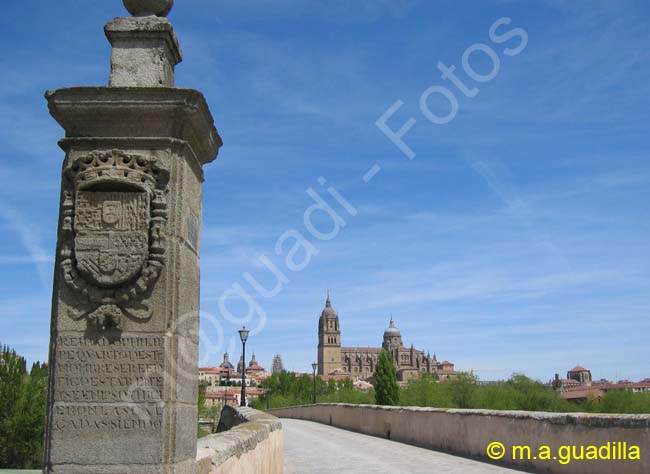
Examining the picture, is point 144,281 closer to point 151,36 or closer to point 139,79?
point 139,79

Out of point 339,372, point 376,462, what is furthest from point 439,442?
point 339,372

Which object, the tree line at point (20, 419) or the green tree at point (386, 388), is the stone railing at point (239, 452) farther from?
the green tree at point (386, 388)

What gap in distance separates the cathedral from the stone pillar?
180599 mm

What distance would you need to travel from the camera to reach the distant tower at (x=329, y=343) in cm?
18862

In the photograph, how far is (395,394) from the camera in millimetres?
48750

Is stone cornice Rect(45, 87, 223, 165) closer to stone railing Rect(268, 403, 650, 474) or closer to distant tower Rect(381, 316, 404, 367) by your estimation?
stone railing Rect(268, 403, 650, 474)

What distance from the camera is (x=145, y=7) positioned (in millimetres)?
4348

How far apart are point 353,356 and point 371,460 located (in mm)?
187954

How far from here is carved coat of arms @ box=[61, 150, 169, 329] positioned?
12.5 ft

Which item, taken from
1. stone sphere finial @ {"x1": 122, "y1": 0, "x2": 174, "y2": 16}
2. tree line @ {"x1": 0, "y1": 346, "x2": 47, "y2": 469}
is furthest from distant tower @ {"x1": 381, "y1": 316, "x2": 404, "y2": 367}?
stone sphere finial @ {"x1": 122, "y1": 0, "x2": 174, "y2": 16}

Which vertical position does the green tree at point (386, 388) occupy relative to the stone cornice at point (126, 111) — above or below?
below

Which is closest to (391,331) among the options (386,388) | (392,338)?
(392,338)

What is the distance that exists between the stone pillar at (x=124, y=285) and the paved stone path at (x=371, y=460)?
731 cm

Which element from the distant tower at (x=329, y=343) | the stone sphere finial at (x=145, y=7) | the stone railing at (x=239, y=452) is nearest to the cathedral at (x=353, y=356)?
the distant tower at (x=329, y=343)
